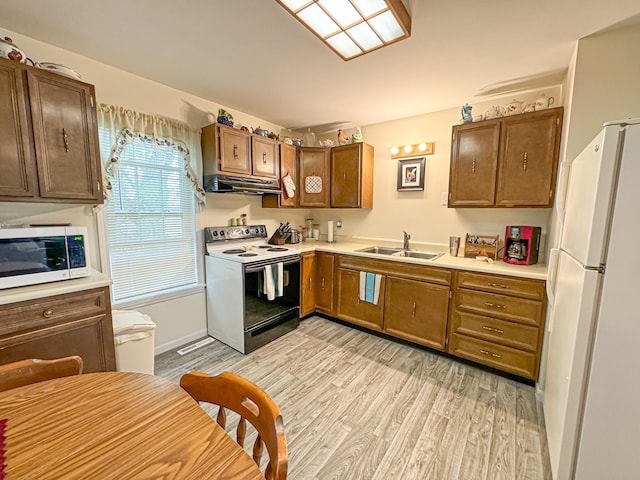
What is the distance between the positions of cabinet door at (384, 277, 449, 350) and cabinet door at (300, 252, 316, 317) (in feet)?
3.11

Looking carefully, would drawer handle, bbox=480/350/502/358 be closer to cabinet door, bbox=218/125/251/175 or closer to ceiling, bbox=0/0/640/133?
ceiling, bbox=0/0/640/133

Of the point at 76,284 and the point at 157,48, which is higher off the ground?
the point at 157,48

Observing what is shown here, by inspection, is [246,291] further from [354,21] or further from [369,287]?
[354,21]

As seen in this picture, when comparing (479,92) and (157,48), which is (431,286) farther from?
(157,48)

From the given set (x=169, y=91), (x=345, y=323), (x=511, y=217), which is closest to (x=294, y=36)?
(x=169, y=91)

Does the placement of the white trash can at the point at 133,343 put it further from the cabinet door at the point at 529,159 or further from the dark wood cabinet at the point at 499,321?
the cabinet door at the point at 529,159

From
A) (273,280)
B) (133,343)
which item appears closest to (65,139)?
(133,343)

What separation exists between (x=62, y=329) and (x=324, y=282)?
2.35m

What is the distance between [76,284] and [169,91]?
6.10 feet

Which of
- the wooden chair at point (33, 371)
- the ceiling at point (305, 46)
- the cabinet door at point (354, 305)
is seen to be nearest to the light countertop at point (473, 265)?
the cabinet door at point (354, 305)

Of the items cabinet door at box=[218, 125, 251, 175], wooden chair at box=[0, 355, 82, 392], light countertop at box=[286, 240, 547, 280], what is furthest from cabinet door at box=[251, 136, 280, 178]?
wooden chair at box=[0, 355, 82, 392]

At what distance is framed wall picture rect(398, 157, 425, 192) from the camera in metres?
3.09

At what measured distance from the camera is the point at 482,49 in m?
1.83

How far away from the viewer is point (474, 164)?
244 cm
